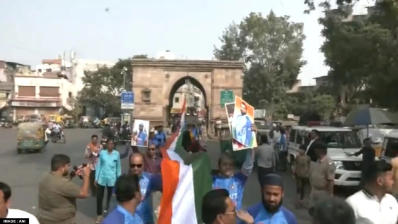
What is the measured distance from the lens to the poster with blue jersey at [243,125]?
25.0 feet

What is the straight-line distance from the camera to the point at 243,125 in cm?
787

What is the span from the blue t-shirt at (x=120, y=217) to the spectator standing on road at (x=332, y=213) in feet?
A: 5.42

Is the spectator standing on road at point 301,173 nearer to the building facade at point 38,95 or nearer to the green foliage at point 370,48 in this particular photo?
the green foliage at point 370,48

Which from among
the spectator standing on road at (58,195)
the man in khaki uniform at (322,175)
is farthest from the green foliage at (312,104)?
the spectator standing on road at (58,195)

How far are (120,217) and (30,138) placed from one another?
26411 millimetres

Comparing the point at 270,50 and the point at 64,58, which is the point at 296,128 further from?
the point at 64,58

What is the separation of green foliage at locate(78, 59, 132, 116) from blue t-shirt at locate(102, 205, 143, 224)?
75332 millimetres

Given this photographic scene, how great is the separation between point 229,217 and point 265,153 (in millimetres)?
9907

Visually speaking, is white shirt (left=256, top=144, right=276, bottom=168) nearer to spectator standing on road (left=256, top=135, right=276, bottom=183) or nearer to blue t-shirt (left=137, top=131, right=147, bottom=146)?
spectator standing on road (left=256, top=135, right=276, bottom=183)

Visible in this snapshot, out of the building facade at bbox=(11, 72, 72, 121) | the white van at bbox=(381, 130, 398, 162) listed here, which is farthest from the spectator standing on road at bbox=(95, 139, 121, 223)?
the building facade at bbox=(11, 72, 72, 121)

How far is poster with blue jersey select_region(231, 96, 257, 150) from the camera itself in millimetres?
7605

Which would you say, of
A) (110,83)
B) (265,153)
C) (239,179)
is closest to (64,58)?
(110,83)

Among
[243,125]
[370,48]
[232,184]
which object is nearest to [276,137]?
[370,48]

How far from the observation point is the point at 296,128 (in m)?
20.0
